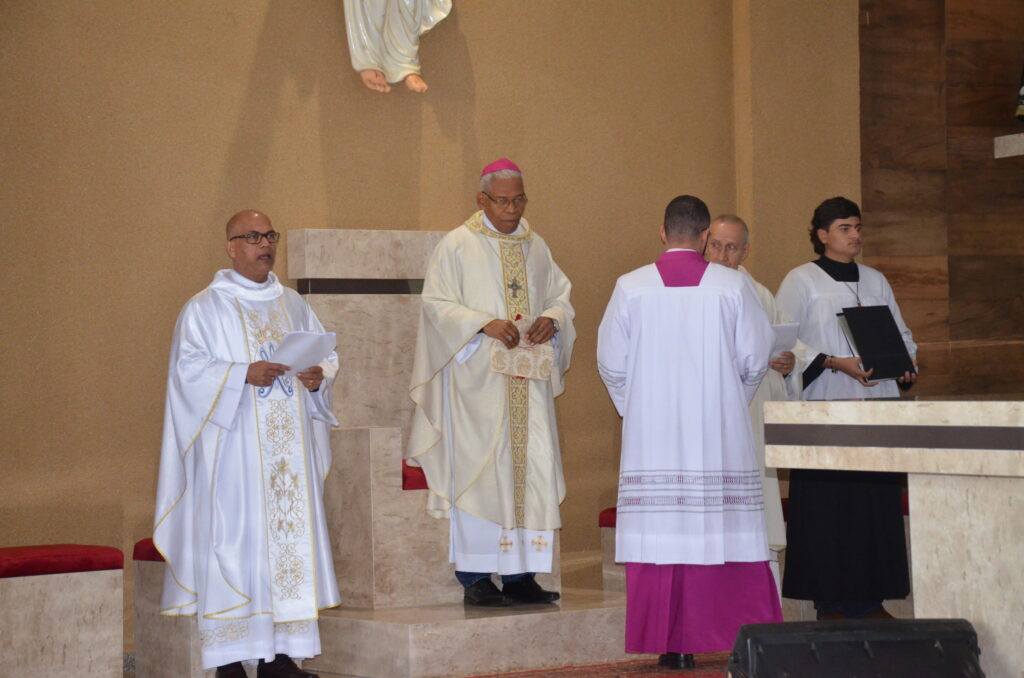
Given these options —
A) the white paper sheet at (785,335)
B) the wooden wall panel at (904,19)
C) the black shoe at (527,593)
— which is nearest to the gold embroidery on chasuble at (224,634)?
the black shoe at (527,593)

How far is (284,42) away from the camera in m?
6.87

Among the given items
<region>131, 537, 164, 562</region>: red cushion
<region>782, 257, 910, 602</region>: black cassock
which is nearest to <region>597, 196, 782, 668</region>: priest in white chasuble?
<region>782, 257, 910, 602</region>: black cassock

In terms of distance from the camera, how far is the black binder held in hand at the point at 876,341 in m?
5.97

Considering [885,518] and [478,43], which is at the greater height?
[478,43]

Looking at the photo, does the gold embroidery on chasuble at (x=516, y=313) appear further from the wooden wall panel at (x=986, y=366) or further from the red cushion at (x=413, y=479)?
the wooden wall panel at (x=986, y=366)

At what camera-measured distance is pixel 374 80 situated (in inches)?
274

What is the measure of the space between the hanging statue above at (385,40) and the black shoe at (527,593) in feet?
8.42

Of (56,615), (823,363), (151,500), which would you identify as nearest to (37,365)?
(151,500)

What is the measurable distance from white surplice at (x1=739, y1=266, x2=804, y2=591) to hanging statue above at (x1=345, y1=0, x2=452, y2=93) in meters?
2.03

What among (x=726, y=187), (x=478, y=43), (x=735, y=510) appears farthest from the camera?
(x=726, y=187)

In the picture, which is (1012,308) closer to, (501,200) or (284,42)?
(501,200)

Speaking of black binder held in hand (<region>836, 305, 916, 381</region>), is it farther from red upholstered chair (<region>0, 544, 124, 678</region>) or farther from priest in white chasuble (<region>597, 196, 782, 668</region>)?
red upholstered chair (<region>0, 544, 124, 678</region>)

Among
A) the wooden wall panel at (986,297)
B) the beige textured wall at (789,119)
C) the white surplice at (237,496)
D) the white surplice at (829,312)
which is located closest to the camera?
the white surplice at (237,496)

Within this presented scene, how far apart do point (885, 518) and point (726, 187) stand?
2589 millimetres
